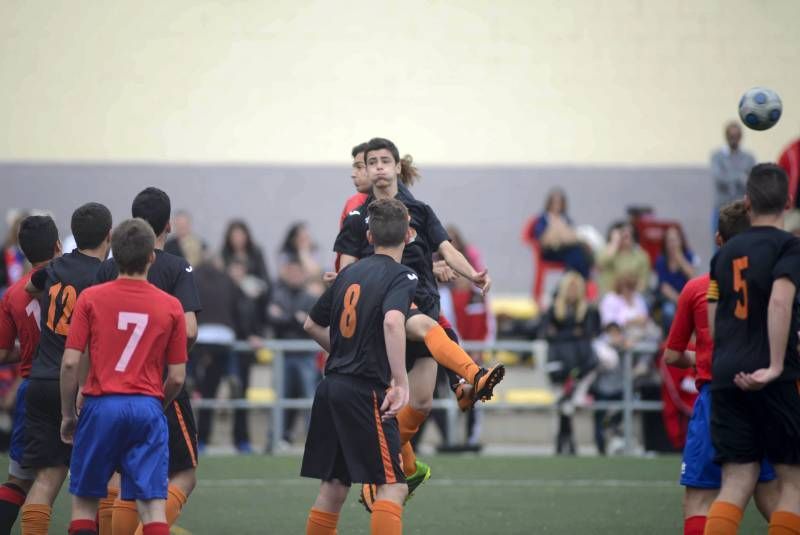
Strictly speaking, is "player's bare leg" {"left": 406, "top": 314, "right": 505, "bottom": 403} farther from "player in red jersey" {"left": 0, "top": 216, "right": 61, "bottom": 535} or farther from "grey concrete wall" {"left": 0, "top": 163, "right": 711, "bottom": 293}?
"grey concrete wall" {"left": 0, "top": 163, "right": 711, "bottom": 293}

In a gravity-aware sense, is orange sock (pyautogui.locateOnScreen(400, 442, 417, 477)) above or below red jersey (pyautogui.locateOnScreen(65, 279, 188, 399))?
below

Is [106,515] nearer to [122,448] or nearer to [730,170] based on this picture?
[122,448]

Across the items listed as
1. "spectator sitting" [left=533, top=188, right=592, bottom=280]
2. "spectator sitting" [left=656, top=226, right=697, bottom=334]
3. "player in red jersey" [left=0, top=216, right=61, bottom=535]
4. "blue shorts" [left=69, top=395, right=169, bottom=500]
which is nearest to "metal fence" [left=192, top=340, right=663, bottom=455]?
"spectator sitting" [left=656, top=226, right=697, bottom=334]

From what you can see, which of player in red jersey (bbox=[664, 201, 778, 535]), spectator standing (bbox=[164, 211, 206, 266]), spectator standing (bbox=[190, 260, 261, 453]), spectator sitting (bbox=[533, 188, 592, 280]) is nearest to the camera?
player in red jersey (bbox=[664, 201, 778, 535])

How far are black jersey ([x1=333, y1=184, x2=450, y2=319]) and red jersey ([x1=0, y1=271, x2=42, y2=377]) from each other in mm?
1680

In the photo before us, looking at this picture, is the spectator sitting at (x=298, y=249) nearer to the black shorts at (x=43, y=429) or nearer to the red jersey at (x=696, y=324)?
the black shorts at (x=43, y=429)

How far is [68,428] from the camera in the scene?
6.54 meters

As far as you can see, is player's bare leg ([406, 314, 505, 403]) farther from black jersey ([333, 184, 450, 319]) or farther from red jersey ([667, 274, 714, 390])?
red jersey ([667, 274, 714, 390])

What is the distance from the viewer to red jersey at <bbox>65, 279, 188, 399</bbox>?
6.35 metres

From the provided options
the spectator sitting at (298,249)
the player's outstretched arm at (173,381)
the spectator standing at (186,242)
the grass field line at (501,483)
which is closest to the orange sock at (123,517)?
the player's outstretched arm at (173,381)

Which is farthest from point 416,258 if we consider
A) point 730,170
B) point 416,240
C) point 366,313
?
point 730,170

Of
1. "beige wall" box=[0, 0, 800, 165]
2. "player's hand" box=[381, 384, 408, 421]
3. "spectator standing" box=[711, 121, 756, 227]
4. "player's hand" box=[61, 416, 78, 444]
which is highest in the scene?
"beige wall" box=[0, 0, 800, 165]

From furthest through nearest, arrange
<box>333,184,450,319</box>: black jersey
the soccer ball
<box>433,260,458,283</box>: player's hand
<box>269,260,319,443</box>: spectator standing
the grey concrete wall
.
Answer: the grey concrete wall, <box>269,260,319,443</box>: spectator standing, the soccer ball, <box>433,260,458,283</box>: player's hand, <box>333,184,450,319</box>: black jersey

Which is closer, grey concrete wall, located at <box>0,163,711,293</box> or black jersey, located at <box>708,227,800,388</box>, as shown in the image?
black jersey, located at <box>708,227,800,388</box>
